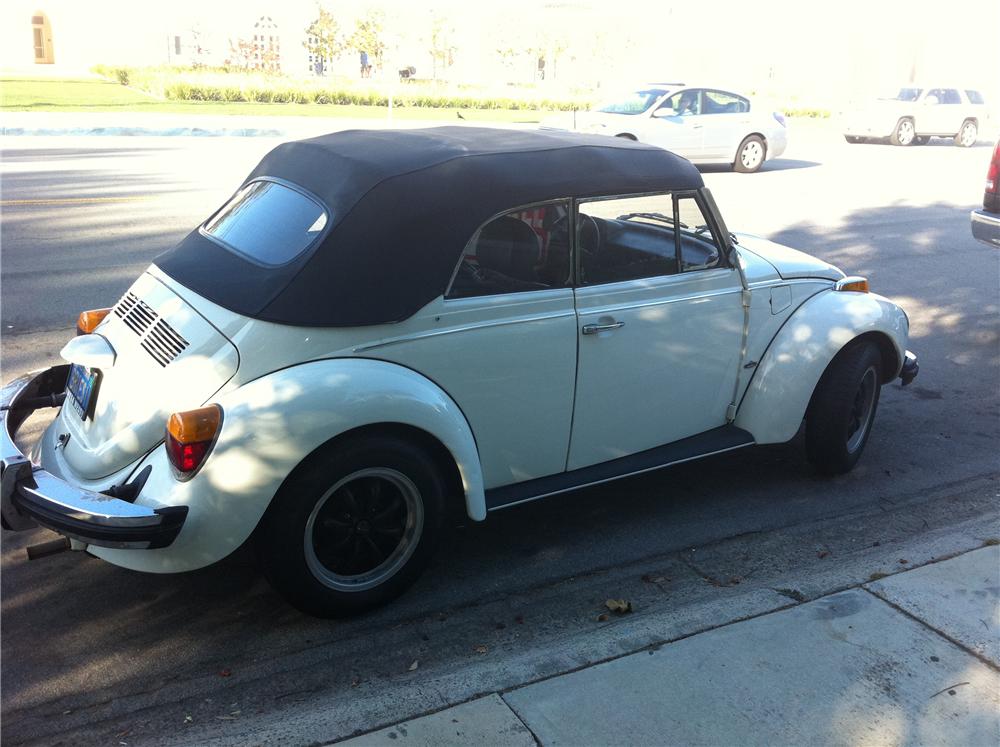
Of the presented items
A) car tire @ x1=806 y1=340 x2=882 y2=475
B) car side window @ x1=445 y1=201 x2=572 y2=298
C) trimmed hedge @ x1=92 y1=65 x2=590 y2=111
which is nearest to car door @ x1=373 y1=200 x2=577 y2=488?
car side window @ x1=445 y1=201 x2=572 y2=298

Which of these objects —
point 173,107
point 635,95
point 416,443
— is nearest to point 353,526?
point 416,443

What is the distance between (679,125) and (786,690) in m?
15.5

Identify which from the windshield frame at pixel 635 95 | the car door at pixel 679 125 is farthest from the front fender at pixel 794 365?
the windshield frame at pixel 635 95

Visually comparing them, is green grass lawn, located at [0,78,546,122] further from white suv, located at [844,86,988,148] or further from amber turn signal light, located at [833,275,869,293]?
amber turn signal light, located at [833,275,869,293]

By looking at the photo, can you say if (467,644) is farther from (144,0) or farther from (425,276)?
(144,0)

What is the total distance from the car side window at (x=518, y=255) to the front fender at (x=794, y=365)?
1308 mm

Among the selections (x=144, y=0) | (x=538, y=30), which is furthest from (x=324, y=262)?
(x=144, y=0)

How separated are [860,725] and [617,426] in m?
1.63

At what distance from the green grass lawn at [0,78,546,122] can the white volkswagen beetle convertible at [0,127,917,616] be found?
23.8 metres

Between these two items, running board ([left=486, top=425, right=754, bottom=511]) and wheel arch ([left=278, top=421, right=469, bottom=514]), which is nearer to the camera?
wheel arch ([left=278, top=421, right=469, bottom=514])

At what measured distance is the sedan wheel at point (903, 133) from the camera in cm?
2561

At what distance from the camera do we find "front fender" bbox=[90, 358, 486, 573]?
331 cm

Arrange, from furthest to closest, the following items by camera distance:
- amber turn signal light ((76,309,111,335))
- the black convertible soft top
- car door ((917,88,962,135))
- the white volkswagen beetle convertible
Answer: car door ((917,88,962,135)) → amber turn signal light ((76,309,111,335)) → the black convertible soft top → the white volkswagen beetle convertible

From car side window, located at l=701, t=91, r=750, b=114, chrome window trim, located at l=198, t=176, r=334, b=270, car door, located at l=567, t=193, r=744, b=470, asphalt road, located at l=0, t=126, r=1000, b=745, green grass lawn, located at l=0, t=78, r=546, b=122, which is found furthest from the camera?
green grass lawn, located at l=0, t=78, r=546, b=122
